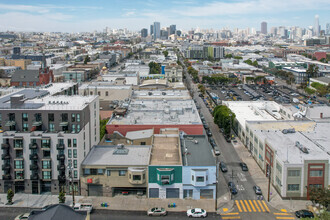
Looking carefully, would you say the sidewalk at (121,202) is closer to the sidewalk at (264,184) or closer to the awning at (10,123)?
the sidewalk at (264,184)

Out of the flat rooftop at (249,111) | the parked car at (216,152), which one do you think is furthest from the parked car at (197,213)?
the flat rooftop at (249,111)

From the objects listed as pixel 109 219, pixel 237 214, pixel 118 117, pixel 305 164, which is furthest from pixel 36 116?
pixel 305 164

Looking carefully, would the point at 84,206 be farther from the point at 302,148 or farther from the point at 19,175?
the point at 302,148

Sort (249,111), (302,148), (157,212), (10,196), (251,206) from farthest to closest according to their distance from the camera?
(249,111) → (302,148) → (251,206) → (10,196) → (157,212)

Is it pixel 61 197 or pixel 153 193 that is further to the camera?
pixel 153 193

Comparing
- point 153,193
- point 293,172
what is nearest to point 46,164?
point 153,193

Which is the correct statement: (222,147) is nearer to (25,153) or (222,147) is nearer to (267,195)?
(267,195)
